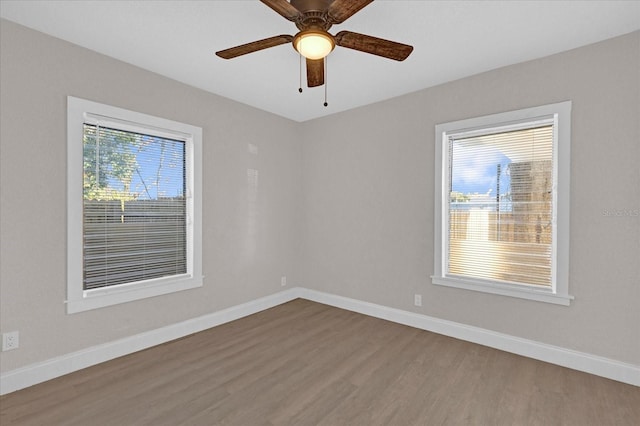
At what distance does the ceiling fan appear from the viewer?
1.65 metres

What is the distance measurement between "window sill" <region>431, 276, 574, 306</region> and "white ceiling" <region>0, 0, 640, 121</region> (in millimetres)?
2136

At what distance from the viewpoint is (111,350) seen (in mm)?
2758

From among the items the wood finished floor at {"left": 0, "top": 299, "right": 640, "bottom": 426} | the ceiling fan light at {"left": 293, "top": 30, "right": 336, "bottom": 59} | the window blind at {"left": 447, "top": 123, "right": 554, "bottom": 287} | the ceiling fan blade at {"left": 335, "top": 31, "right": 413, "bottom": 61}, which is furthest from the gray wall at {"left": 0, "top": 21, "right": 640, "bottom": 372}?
the ceiling fan light at {"left": 293, "top": 30, "right": 336, "bottom": 59}

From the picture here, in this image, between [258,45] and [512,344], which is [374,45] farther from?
[512,344]

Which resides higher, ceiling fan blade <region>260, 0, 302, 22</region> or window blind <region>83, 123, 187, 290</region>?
ceiling fan blade <region>260, 0, 302, 22</region>

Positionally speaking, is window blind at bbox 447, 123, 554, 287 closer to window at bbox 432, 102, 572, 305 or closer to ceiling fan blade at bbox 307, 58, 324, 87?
window at bbox 432, 102, 572, 305

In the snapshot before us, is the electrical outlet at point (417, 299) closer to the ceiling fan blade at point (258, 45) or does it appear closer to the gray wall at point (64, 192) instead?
the gray wall at point (64, 192)

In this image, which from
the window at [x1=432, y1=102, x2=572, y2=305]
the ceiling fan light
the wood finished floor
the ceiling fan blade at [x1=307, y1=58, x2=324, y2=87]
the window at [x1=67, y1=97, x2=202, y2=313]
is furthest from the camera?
the window at [x1=432, y1=102, x2=572, y2=305]

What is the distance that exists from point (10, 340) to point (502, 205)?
435cm

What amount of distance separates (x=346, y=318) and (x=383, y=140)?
7.55ft

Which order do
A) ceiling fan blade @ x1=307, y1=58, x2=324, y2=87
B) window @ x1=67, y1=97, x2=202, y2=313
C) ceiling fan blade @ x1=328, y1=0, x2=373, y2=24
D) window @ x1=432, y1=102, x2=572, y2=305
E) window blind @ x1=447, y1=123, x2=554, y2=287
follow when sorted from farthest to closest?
window blind @ x1=447, y1=123, x2=554, y2=287
window @ x1=432, y1=102, x2=572, y2=305
window @ x1=67, y1=97, x2=202, y2=313
ceiling fan blade @ x1=307, y1=58, x2=324, y2=87
ceiling fan blade @ x1=328, y1=0, x2=373, y2=24

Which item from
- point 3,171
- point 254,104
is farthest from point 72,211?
point 254,104

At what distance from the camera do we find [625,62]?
2.41m

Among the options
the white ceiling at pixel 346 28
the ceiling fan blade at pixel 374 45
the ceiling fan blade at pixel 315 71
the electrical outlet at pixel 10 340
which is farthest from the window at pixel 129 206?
the ceiling fan blade at pixel 374 45
